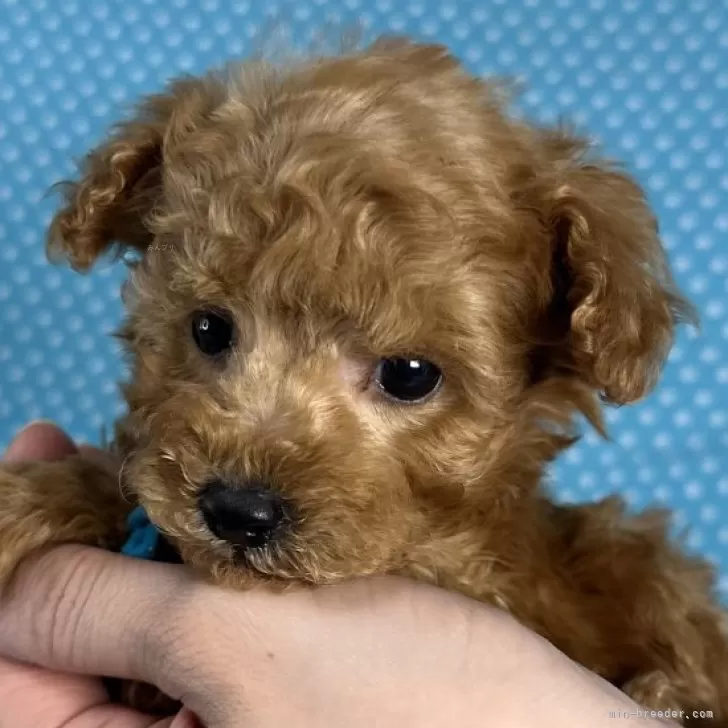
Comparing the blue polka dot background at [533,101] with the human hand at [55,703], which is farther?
the blue polka dot background at [533,101]

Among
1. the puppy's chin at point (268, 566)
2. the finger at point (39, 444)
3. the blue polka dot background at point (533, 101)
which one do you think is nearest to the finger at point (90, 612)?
the puppy's chin at point (268, 566)

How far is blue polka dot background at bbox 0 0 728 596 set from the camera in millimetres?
3018

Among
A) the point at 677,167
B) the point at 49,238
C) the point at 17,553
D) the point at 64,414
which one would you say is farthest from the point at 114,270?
the point at 677,167

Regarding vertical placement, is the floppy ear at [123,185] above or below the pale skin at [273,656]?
above

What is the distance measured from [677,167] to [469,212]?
172cm

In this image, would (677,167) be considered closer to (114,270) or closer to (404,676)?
(114,270)

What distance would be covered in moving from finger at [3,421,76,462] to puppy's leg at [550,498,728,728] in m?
1.00

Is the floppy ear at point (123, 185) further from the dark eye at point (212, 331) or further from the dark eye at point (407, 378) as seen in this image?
the dark eye at point (407, 378)

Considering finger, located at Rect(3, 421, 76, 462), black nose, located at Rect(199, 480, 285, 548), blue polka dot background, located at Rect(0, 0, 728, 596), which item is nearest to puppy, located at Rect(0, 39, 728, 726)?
black nose, located at Rect(199, 480, 285, 548)

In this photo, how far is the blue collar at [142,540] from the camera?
1816 millimetres

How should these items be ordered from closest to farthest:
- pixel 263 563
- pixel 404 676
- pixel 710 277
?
pixel 263 563 → pixel 404 676 → pixel 710 277

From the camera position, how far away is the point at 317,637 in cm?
163

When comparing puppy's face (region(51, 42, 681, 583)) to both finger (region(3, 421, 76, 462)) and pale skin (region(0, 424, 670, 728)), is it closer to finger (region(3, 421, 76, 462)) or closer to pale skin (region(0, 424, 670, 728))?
pale skin (region(0, 424, 670, 728))

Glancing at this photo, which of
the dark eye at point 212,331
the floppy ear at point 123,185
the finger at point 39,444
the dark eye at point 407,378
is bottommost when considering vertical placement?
the finger at point 39,444
